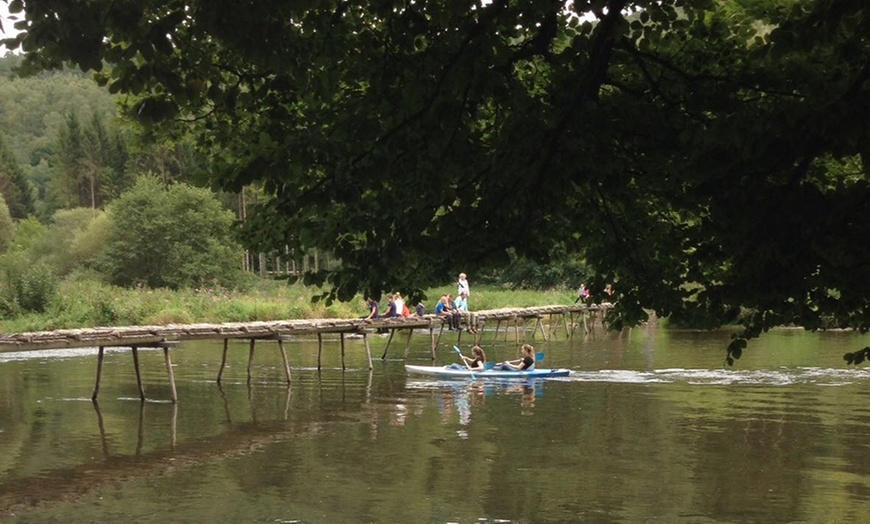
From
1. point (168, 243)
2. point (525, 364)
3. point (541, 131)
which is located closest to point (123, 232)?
point (168, 243)

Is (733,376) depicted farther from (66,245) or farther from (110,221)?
(66,245)

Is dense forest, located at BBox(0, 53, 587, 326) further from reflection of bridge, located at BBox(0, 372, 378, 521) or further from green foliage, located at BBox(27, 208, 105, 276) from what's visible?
reflection of bridge, located at BBox(0, 372, 378, 521)

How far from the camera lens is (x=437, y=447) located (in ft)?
54.1

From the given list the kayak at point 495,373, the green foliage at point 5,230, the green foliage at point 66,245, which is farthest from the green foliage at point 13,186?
the kayak at point 495,373

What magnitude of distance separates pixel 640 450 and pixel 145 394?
1147 centimetres

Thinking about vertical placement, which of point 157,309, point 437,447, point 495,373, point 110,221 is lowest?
point 437,447

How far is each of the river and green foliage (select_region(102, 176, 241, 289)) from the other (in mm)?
28407

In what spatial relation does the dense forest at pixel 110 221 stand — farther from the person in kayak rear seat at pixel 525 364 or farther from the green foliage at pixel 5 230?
the person in kayak rear seat at pixel 525 364

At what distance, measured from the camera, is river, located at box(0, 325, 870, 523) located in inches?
499

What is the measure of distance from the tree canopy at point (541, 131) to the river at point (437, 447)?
4563 millimetres

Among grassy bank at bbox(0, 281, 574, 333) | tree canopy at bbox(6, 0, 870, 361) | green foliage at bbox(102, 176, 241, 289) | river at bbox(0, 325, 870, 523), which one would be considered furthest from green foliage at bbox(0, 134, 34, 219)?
tree canopy at bbox(6, 0, 870, 361)

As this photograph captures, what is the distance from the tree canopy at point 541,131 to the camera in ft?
23.7

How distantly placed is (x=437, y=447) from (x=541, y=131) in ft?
30.8

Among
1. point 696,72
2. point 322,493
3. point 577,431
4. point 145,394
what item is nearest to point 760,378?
point 577,431
